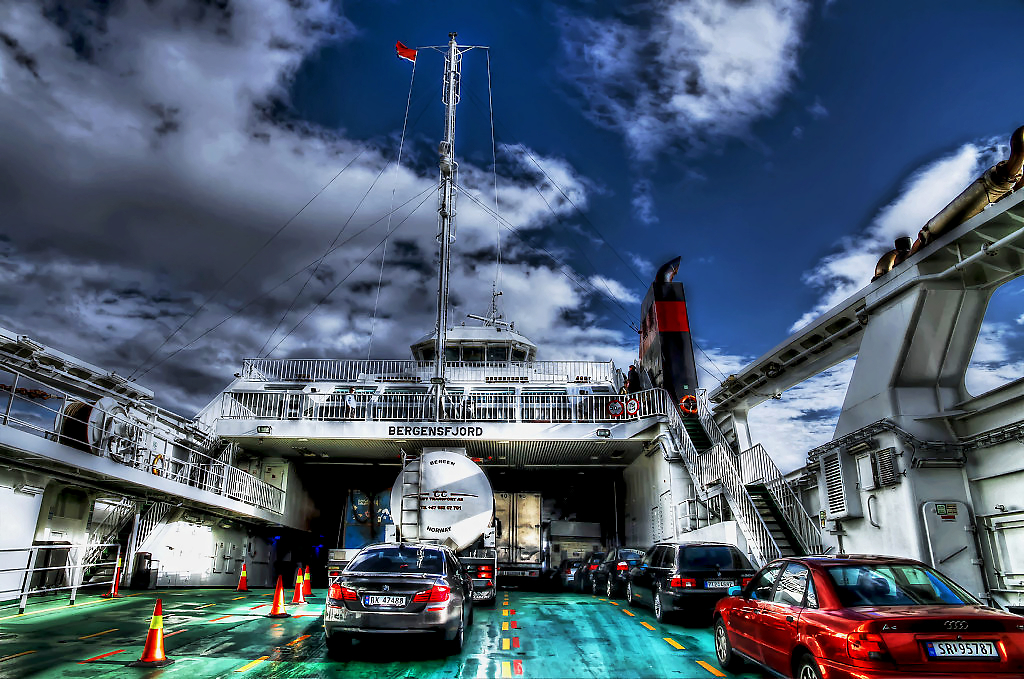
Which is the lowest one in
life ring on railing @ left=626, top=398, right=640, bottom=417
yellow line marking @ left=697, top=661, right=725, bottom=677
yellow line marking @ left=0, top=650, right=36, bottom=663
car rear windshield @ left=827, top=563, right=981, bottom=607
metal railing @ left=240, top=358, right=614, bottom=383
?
yellow line marking @ left=697, top=661, right=725, bottom=677

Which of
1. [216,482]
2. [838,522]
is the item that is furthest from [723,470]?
[216,482]

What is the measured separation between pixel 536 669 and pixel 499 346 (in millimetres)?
21765

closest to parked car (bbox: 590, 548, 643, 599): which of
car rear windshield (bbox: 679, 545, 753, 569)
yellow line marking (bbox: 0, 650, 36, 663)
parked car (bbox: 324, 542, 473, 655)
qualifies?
car rear windshield (bbox: 679, 545, 753, 569)

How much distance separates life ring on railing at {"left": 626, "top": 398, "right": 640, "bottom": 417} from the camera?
71.8ft

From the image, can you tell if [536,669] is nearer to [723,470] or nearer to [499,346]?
[723,470]

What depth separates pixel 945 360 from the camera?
11.7 m

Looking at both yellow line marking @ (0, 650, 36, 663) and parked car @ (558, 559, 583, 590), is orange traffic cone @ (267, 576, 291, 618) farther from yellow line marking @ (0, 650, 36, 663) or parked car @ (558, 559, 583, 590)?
parked car @ (558, 559, 583, 590)

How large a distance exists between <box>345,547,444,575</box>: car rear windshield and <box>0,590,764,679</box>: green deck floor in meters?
0.91

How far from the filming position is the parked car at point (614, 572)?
16.2 meters

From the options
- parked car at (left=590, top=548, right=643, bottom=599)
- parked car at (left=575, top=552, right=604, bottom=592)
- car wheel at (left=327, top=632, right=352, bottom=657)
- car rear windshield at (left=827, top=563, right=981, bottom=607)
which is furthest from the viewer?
parked car at (left=575, top=552, right=604, bottom=592)

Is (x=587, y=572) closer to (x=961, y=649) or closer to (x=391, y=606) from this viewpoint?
(x=391, y=606)

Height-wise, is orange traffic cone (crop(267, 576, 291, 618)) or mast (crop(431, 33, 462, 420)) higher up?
mast (crop(431, 33, 462, 420))

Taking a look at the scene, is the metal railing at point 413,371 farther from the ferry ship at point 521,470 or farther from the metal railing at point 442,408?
the metal railing at point 442,408

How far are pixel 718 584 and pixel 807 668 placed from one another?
535 centimetres
